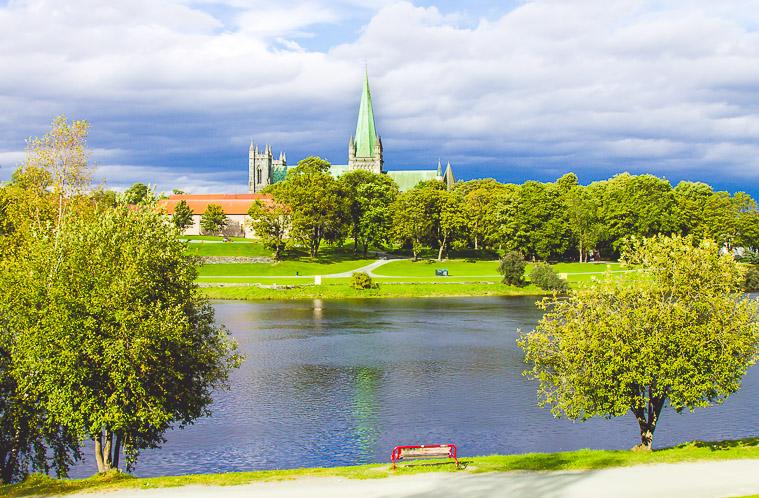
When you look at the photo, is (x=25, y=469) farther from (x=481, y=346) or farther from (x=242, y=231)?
(x=242, y=231)

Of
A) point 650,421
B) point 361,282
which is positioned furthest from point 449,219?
point 650,421

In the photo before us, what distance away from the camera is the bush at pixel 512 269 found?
8950cm

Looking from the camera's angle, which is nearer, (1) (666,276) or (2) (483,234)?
(1) (666,276)

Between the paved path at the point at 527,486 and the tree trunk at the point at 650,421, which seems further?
the tree trunk at the point at 650,421

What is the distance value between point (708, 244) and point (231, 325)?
45096 mm

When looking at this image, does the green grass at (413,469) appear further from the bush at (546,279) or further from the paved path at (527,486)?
the bush at (546,279)

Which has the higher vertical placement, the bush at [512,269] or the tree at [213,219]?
the tree at [213,219]

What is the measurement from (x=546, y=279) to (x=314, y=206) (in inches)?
1472

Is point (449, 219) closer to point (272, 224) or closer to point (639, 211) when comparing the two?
point (272, 224)

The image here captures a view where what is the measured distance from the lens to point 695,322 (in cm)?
2508

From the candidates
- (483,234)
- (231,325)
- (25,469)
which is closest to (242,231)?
(483,234)

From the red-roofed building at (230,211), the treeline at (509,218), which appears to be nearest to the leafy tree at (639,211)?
the treeline at (509,218)

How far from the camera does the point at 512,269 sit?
8950 centimetres

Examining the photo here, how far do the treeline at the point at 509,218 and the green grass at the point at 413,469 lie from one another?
280 ft
